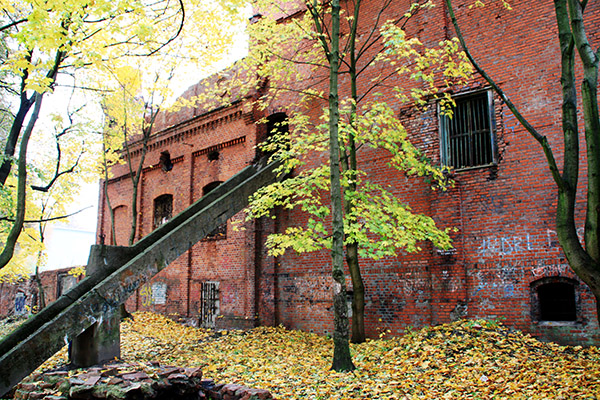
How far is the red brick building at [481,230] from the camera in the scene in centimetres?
855

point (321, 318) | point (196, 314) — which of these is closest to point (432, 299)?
point (321, 318)

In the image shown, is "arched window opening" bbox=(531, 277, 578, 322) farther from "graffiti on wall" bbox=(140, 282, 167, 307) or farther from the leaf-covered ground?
"graffiti on wall" bbox=(140, 282, 167, 307)

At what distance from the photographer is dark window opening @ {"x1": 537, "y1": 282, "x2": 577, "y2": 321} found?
27.4ft

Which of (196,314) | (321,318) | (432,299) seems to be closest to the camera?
(432,299)

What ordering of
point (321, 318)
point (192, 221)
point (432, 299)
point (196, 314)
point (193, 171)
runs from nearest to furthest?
point (432, 299), point (192, 221), point (321, 318), point (196, 314), point (193, 171)

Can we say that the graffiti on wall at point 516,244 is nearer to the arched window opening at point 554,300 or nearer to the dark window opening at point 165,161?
the arched window opening at point 554,300

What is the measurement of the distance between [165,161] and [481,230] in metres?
12.2

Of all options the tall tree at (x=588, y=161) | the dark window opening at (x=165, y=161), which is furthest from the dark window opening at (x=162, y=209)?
the tall tree at (x=588, y=161)

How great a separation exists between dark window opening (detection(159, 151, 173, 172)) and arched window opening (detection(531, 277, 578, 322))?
13.1m

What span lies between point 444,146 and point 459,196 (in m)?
1.26

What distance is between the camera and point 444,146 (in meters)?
10.0

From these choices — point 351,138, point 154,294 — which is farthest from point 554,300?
point 154,294

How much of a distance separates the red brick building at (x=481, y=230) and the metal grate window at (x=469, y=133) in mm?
25

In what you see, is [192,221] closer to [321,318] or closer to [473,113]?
[321,318]
